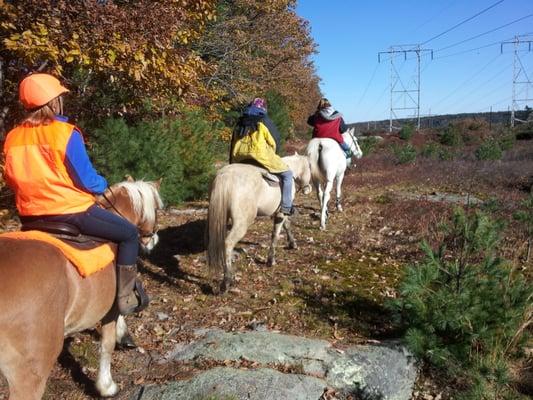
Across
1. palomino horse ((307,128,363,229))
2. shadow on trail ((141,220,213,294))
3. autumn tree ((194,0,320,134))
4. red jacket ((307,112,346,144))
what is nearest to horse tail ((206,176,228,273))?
shadow on trail ((141,220,213,294))

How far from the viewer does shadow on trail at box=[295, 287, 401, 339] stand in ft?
16.7

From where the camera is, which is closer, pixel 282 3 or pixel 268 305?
pixel 268 305

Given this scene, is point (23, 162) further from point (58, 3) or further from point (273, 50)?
point (273, 50)

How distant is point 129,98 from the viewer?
9.15m

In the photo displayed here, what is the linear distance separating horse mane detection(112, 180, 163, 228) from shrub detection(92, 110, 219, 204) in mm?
4947

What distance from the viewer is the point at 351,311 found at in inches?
219

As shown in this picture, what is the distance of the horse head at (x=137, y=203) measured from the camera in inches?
160

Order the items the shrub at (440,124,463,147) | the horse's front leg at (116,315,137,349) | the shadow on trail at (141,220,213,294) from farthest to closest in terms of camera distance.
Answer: the shrub at (440,124,463,147) < the shadow on trail at (141,220,213,294) < the horse's front leg at (116,315,137,349)

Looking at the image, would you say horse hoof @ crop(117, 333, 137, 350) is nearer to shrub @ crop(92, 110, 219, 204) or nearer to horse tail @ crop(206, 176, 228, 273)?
horse tail @ crop(206, 176, 228, 273)

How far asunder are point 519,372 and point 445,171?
15.1 m

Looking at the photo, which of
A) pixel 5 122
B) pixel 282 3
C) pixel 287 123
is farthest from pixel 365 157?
pixel 5 122

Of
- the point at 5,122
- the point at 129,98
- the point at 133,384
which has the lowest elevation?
the point at 133,384

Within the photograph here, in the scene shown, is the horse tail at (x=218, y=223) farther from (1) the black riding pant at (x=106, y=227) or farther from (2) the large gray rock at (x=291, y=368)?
(1) the black riding pant at (x=106, y=227)

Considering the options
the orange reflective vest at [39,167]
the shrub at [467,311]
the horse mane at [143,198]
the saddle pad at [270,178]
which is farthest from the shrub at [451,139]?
the orange reflective vest at [39,167]
